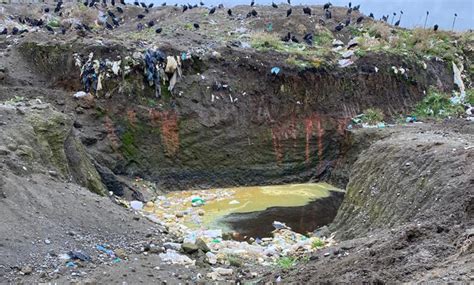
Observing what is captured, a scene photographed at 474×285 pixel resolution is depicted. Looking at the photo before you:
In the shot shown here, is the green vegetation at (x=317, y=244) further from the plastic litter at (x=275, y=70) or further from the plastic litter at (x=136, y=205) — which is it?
the plastic litter at (x=275, y=70)

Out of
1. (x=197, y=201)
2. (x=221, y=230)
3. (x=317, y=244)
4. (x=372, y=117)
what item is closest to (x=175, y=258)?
(x=317, y=244)

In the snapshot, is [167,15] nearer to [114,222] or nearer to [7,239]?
[114,222]

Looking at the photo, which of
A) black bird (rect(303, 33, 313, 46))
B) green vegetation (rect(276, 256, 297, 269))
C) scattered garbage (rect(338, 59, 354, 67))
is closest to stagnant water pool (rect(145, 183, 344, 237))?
green vegetation (rect(276, 256, 297, 269))

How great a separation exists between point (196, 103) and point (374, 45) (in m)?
7.36

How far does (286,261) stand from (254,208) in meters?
6.25

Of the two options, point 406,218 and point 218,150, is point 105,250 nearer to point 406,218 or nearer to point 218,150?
point 406,218

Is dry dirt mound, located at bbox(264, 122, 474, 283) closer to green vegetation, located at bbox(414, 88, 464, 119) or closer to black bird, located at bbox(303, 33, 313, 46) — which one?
green vegetation, located at bbox(414, 88, 464, 119)

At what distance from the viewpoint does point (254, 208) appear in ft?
48.6

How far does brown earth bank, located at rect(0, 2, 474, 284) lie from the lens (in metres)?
6.97

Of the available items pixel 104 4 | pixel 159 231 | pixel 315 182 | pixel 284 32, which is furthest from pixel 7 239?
pixel 104 4

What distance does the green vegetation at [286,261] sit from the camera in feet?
26.8

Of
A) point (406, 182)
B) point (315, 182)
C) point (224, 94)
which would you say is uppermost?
point (224, 94)

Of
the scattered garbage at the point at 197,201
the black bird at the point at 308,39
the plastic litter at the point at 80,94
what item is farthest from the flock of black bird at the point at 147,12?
the scattered garbage at the point at 197,201

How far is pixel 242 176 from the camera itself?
17.5 meters
